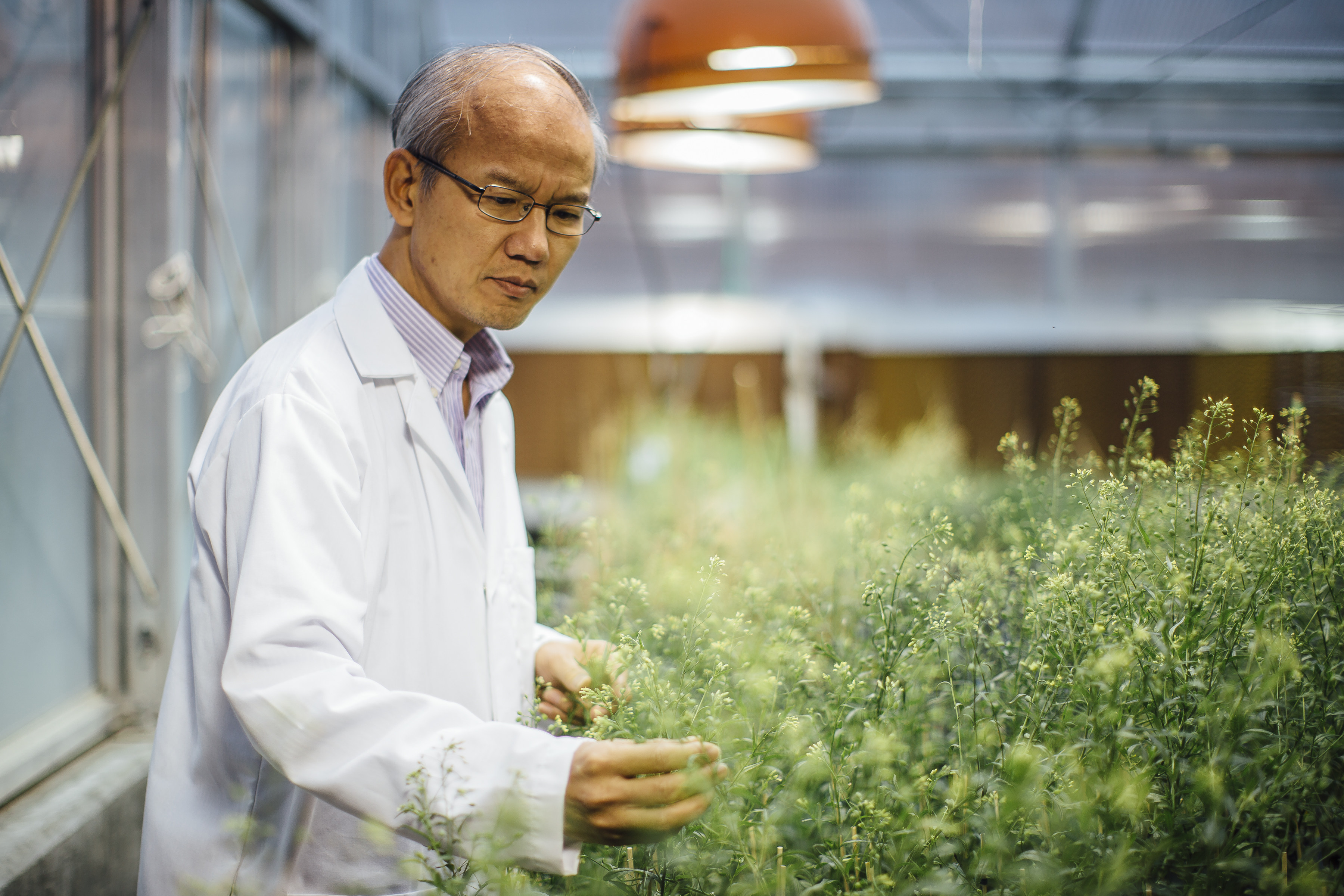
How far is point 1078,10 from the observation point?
17.8 feet

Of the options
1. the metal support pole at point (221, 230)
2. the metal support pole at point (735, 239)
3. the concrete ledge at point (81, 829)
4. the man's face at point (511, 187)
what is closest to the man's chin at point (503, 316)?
the man's face at point (511, 187)

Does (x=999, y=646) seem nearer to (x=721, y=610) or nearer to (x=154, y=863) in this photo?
(x=721, y=610)

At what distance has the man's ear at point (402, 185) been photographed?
1.07 m

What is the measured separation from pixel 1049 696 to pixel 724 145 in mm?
2273

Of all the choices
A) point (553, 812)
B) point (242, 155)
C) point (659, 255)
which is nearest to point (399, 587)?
point (553, 812)

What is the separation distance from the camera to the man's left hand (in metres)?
1.08

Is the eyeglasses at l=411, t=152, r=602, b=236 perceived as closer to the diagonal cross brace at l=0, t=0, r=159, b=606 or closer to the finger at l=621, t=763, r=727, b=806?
the finger at l=621, t=763, r=727, b=806

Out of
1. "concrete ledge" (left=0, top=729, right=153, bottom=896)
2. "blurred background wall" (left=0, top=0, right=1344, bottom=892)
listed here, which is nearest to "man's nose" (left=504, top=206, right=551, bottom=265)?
"blurred background wall" (left=0, top=0, right=1344, bottom=892)

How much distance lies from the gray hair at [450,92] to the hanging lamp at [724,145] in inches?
52.4

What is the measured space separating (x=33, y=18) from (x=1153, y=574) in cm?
223

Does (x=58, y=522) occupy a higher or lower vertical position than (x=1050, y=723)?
lower

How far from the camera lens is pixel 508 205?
102 centimetres

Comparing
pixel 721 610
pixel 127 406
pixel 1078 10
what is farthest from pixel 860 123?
pixel 721 610

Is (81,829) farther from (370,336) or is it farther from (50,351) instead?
(370,336)
